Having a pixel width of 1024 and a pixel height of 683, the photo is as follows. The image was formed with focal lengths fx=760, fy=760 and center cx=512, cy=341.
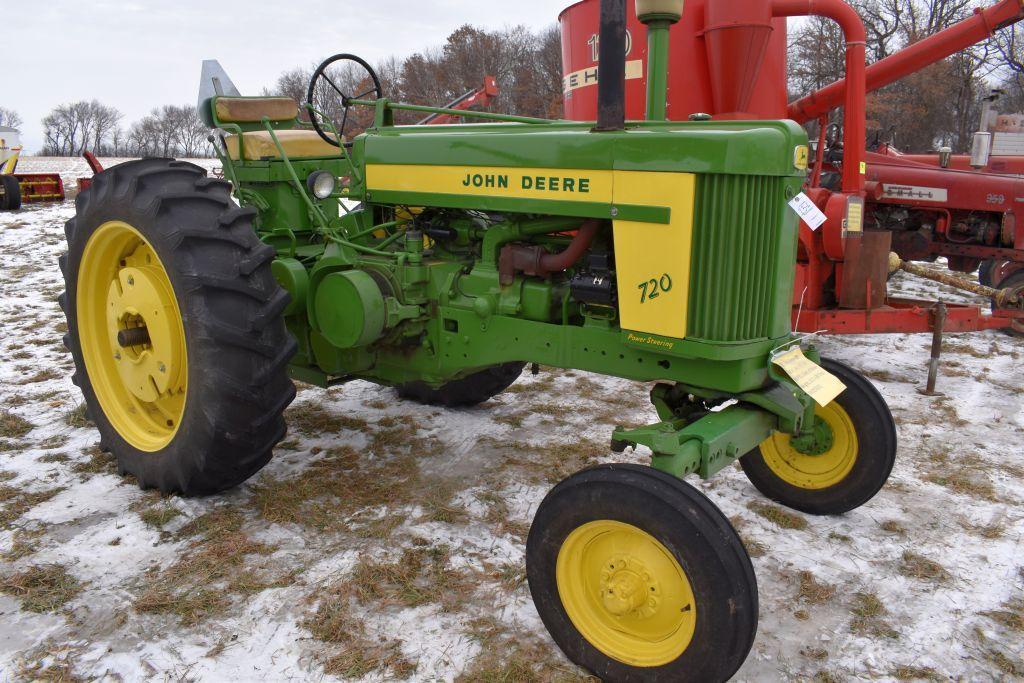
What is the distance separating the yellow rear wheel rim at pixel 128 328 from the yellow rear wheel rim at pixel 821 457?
8.56 feet

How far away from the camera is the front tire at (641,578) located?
2062 millimetres

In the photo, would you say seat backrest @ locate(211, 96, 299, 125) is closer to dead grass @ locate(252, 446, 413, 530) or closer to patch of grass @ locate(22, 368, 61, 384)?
dead grass @ locate(252, 446, 413, 530)

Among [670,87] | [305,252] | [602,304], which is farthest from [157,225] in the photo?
[670,87]

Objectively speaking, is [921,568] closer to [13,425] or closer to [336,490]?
[336,490]

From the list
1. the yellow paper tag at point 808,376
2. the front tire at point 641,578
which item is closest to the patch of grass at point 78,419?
the front tire at point 641,578

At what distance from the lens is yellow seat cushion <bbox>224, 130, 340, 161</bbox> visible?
392cm

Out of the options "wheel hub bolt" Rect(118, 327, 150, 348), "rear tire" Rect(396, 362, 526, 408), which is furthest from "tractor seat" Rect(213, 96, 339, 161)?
"rear tire" Rect(396, 362, 526, 408)

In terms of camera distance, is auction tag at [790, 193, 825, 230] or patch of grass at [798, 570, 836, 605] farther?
patch of grass at [798, 570, 836, 605]

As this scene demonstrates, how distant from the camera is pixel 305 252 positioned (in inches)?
146

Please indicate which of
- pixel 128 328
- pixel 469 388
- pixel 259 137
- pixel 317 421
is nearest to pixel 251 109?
pixel 259 137

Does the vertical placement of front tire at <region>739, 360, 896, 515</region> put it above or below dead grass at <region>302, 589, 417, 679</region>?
above

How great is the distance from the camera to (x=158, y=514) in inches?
124

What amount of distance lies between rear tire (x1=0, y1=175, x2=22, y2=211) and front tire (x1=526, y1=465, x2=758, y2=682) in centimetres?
1438

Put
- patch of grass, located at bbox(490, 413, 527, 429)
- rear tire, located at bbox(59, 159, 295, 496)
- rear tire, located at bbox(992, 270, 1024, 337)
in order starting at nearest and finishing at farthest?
1. rear tire, located at bbox(59, 159, 295, 496)
2. patch of grass, located at bbox(490, 413, 527, 429)
3. rear tire, located at bbox(992, 270, 1024, 337)
